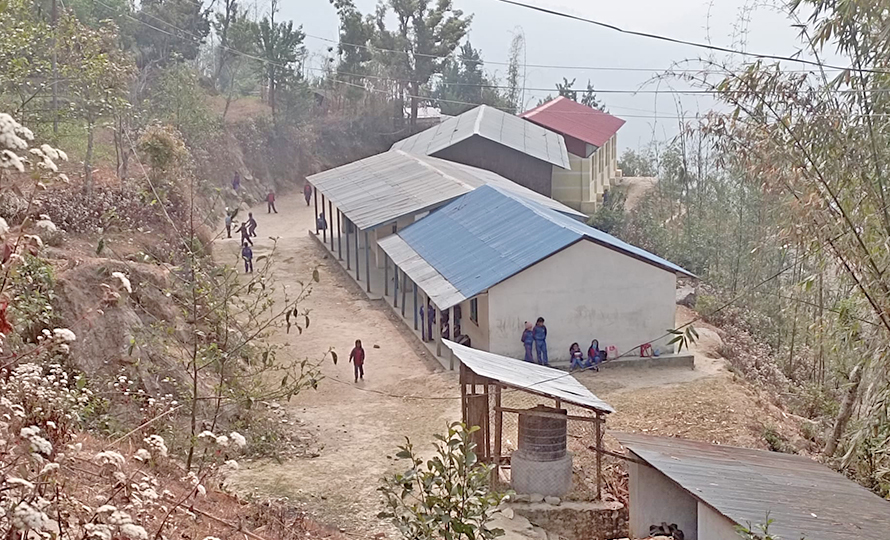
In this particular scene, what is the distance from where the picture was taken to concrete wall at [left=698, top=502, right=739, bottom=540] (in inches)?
349

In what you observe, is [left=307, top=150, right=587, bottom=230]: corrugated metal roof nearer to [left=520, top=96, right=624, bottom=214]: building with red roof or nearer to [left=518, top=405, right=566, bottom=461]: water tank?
[left=520, top=96, right=624, bottom=214]: building with red roof

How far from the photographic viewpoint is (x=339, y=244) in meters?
27.9

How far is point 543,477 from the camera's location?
1198 cm

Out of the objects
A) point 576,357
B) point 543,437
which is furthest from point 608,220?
point 543,437

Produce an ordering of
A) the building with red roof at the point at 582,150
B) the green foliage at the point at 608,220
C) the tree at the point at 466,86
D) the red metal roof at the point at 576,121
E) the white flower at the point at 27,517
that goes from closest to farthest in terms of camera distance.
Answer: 1. the white flower at the point at 27,517
2. the green foliage at the point at 608,220
3. the building with red roof at the point at 582,150
4. the red metal roof at the point at 576,121
5. the tree at the point at 466,86

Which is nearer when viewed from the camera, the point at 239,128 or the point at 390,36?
the point at 239,128

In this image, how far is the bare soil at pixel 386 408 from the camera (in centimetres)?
1225

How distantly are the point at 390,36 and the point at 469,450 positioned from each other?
141ft

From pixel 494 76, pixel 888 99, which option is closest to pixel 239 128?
pixel 494 76

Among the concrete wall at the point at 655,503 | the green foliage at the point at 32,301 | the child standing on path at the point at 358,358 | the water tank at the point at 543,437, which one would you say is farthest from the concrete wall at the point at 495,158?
the concrete wall at the point at 655,503

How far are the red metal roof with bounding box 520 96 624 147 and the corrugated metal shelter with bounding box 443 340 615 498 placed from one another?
25.1 metres

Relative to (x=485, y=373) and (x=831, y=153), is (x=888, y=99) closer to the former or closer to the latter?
(x=831, y=153)

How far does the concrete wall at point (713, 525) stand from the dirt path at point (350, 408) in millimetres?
3908

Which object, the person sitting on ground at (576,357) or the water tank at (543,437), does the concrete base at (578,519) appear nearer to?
the water tank at (543,437)
